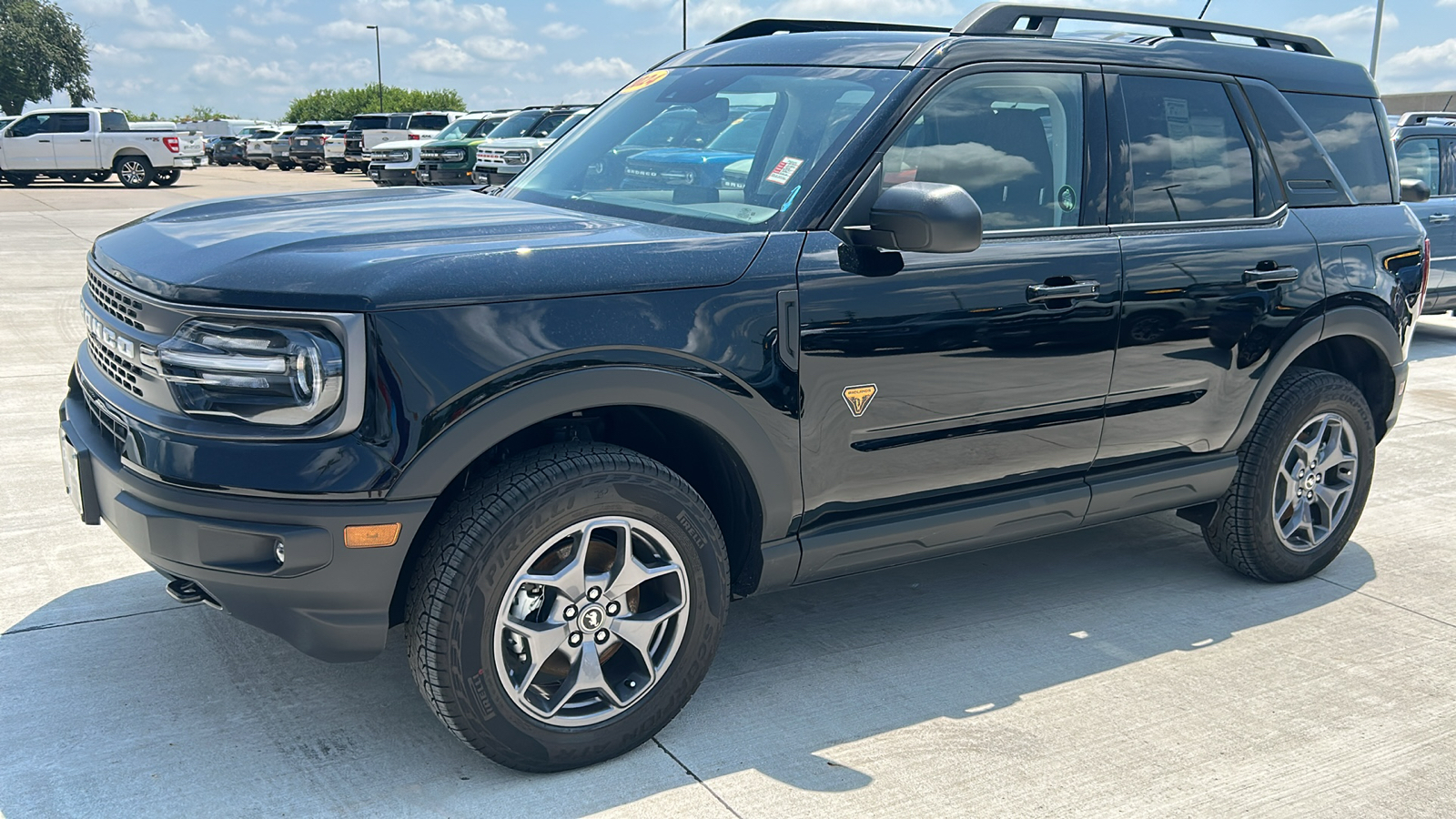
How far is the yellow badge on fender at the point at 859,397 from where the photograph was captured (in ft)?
10.9

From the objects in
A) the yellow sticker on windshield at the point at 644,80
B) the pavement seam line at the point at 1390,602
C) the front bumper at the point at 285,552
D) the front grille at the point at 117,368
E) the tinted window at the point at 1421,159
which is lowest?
the pavement seam line at the point at 1390,602

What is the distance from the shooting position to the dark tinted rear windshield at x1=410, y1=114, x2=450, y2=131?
116 feet

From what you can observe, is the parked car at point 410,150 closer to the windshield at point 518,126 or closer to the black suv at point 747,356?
the windshield at point 518,126

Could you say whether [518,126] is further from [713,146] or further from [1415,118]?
[713,146]

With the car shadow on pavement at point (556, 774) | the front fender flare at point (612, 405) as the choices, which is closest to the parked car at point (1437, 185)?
the car shadow on pavement at point (556, 774)

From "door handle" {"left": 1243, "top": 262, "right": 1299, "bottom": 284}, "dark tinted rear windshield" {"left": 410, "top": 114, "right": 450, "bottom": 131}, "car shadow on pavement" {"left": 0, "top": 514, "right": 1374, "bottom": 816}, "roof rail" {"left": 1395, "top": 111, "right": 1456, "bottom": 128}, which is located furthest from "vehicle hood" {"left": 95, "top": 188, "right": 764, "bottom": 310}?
"dark tinted rear windshield" {"left": 410, "top": 114, "right": 450, "bottom": 131}

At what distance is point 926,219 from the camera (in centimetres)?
315

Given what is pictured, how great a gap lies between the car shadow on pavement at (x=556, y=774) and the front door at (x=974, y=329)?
435 millimetres

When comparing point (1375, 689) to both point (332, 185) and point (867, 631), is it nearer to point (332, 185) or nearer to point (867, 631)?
point (867, 631)

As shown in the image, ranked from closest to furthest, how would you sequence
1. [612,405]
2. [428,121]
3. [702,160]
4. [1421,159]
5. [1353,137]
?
[612,405] → [702,160] → [1353,137] → [1421,159] → [428,121]

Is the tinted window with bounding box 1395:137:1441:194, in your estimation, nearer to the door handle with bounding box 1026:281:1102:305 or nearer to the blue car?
the door handle with bounding box 1026:281:1102:305

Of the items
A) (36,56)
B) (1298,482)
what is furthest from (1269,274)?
(36,56)

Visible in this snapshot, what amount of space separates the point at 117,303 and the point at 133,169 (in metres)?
28.9

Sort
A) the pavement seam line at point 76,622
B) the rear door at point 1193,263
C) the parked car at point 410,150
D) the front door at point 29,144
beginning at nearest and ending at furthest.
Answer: the pavement seam line at point 76,622, the rear door at point 1193,263, the parked car at point 410,150, the front door at point 29,144
